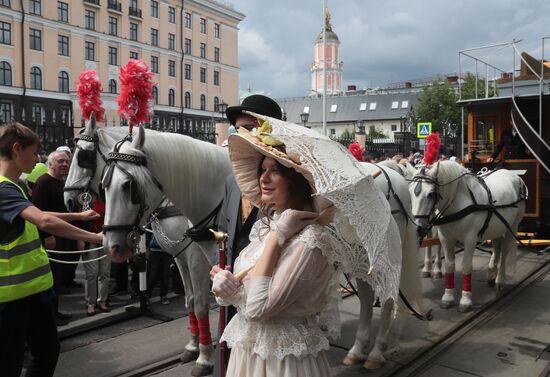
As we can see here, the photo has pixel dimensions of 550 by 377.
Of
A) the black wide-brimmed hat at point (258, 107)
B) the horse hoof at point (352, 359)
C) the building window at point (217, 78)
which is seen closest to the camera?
Answer: the black wide-brimmed hat at point (258, 107)

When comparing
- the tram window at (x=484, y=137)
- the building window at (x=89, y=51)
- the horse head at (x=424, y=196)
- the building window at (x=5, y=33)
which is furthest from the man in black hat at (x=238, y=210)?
the building window at (x=89, y=51)

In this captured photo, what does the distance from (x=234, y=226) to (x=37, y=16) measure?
38.1 metres

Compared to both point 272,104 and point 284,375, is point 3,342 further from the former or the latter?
point 272,104

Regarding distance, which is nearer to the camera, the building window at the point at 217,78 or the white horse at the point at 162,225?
the white horse at the point at 162,225

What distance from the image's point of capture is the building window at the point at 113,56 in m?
39.2

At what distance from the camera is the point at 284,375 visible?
195 centimetres

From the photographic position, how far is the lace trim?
76.4 inches

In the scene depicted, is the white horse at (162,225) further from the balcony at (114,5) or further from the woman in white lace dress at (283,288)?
the balcony at (114,5)

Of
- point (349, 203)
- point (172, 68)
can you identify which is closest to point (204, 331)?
point (349, 203)

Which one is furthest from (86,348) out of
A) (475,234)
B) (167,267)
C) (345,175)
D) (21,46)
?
(21,46)

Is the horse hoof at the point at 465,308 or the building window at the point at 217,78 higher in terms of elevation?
the building window at the point at 217,78

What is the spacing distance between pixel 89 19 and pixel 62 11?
239 centimetres

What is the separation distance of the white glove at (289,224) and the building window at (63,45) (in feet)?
129

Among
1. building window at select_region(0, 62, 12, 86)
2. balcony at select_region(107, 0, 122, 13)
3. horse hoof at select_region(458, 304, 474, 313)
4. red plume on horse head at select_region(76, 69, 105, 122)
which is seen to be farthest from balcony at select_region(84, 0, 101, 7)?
horse hoof at select_region(458, 304, 474, 313)
